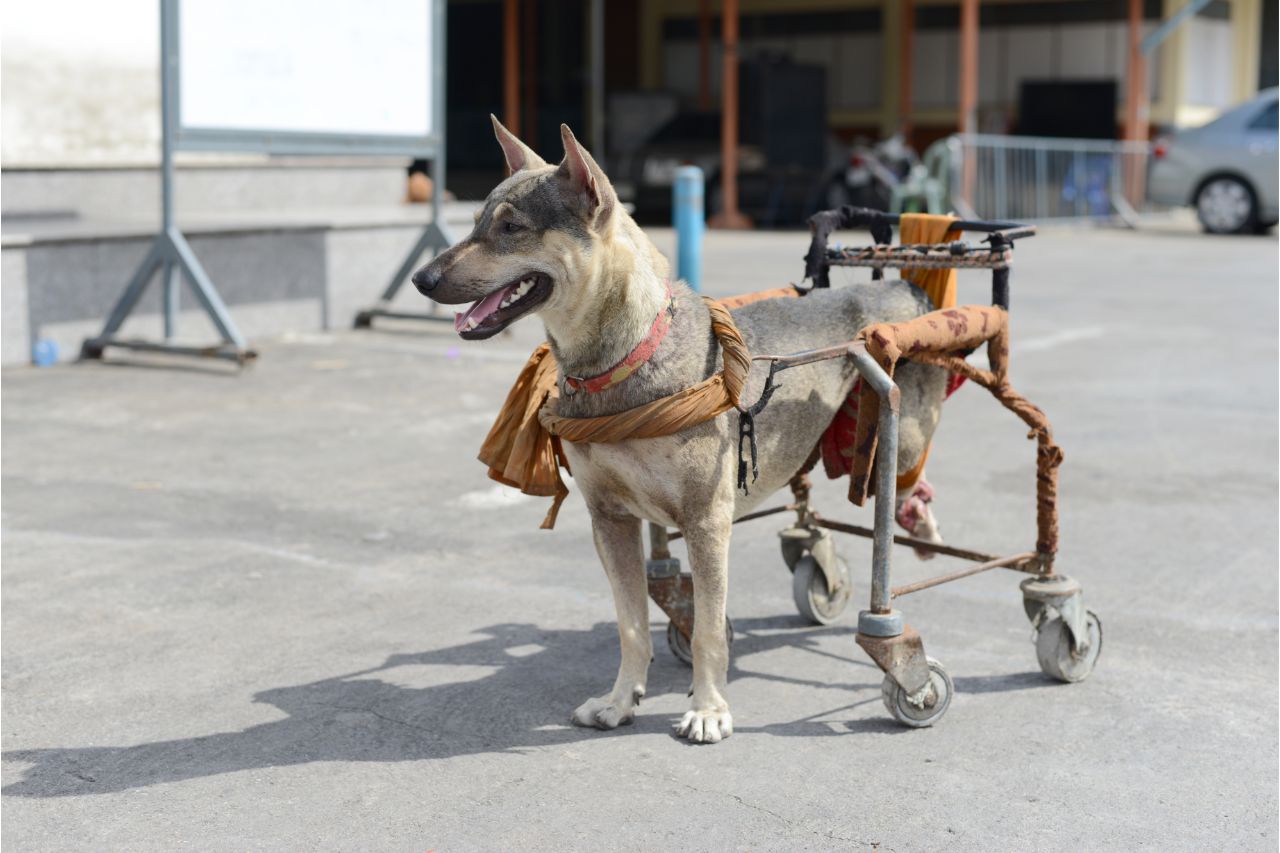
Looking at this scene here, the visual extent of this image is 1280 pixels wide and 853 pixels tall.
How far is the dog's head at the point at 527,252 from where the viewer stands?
3615mm

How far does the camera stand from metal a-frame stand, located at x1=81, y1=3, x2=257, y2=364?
375 inches

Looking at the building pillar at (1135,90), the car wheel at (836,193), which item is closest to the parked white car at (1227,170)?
the building pillar at (1135,90)

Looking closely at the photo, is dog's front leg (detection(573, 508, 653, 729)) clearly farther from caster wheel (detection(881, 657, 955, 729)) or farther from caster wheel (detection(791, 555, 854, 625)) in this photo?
caster wheel (detection(791, 555, 854, 625))

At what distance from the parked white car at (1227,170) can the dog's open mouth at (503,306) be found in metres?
18.0

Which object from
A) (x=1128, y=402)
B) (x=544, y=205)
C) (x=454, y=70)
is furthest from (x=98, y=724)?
(x=454, y=70)

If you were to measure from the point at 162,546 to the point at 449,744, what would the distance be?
2.22 meters

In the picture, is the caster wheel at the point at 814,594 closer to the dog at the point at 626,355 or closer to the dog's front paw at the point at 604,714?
the dog at the point at 626,355

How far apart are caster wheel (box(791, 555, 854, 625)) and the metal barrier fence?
671 inches

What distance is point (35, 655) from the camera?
451 cm

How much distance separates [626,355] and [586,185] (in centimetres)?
44

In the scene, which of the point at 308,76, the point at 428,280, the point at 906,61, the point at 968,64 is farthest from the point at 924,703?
the point at 906,61

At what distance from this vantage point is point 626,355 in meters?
3.79

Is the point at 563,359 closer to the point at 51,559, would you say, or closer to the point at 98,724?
the point at 98,724

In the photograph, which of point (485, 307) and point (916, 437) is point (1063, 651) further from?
point (485, 307)
